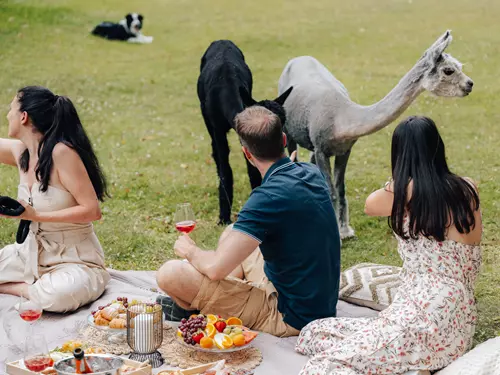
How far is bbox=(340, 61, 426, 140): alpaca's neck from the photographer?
7559 mm

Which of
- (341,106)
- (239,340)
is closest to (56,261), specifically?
(239,340)

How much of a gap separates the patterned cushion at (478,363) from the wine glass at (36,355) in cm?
224

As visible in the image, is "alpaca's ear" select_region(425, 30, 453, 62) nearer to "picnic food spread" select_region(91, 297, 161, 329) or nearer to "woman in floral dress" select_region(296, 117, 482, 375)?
"woman in floral dress" select_region(296, 117, 482, 375)

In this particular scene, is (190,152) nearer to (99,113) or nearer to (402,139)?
(99,113)

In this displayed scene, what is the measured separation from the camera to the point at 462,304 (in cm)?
502

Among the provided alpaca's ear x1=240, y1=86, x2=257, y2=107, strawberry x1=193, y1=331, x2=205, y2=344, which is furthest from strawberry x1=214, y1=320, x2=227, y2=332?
alpaca's ear x1=240, y1=86, x2=257, y2=107

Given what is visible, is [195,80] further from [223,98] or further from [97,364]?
[97,364]

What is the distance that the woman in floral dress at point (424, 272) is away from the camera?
4906 millimetres

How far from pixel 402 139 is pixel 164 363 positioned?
199cm

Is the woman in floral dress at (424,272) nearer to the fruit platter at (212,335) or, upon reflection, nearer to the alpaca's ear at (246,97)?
the fruit platter at (212,335)

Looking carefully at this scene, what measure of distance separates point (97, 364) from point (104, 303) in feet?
6.02

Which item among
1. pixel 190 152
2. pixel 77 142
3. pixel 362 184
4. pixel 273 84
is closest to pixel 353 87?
pixel 273 84

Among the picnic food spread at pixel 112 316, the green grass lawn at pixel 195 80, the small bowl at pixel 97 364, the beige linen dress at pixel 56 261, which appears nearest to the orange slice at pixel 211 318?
the picnic food spread at pixel 112 316

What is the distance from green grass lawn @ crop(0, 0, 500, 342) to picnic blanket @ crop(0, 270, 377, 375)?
0.81 m
